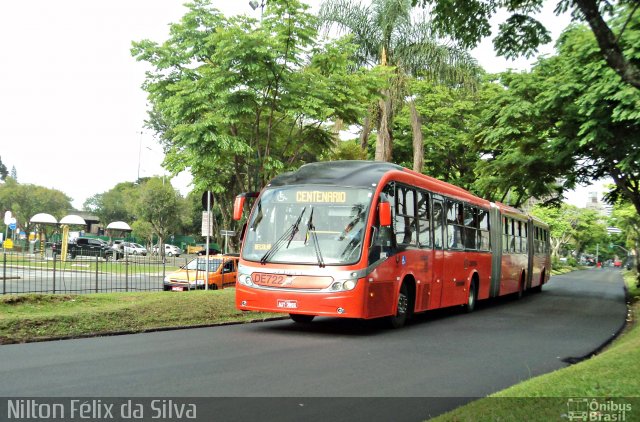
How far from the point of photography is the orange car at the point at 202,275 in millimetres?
20719

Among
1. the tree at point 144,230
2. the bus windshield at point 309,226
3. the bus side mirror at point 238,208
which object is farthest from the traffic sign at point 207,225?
the tree at point 144,230

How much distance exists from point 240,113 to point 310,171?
802cm

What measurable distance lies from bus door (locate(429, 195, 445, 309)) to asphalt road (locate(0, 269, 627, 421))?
4.28 feet

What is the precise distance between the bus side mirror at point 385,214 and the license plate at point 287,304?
2.06 meters

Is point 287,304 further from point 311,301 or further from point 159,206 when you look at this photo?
point 159,206

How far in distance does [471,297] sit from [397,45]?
10.4m

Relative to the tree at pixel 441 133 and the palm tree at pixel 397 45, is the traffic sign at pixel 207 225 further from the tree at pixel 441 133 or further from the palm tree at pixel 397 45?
the tree at pixel 441 133

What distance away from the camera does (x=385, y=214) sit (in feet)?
36.9

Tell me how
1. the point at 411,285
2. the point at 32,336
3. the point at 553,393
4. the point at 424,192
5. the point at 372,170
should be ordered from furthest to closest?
the point at 424,192, the point at 411,285, the point at 372,170, the point at 32,336, the point at 553,393

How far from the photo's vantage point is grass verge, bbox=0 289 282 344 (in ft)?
33.8

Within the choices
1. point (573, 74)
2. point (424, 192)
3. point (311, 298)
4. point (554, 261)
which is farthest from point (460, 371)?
point (554, 261)

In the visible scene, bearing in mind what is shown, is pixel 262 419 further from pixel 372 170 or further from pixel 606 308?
pixel 606 308

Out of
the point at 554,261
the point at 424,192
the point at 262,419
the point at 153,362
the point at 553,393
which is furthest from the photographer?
the point at 554,261

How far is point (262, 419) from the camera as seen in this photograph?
5.56 metres
